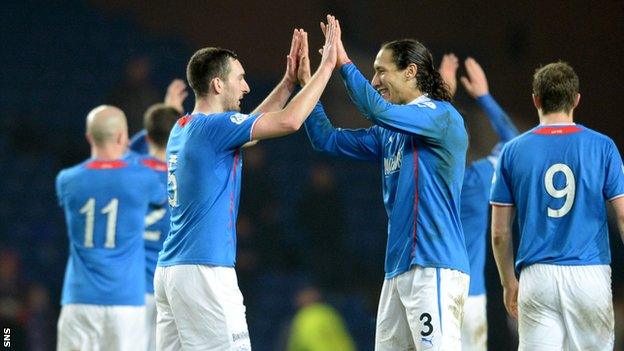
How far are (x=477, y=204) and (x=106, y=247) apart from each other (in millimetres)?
2639

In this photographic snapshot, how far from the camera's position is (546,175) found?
503cm

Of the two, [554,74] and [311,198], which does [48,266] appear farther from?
[554,74]

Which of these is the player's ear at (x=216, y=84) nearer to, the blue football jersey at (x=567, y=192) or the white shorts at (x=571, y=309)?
the blue football jersey at (x=567, y=192)

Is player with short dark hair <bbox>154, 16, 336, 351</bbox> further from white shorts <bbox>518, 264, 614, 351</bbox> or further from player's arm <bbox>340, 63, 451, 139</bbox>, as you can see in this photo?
white shorts <bbox>518, 264, 614, 351</bbox>

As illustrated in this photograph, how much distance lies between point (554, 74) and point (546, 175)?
0.53m

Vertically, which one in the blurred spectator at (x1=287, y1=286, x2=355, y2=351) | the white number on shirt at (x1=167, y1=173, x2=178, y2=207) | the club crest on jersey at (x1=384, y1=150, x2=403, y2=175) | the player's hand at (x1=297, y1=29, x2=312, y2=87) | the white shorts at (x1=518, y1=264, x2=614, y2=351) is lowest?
the blurred spectator at (x1=287, y1=286, x2=355, y2=351)

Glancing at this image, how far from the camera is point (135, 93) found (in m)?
11.0

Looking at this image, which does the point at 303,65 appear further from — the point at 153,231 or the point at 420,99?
the point at 153,231

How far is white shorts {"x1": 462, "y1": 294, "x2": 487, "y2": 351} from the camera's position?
696 cm

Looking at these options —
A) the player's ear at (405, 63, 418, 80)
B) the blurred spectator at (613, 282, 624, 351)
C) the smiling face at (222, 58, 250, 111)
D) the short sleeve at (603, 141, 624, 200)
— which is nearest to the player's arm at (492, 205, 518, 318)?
the short sleeve at (603, 141, 624, 200)

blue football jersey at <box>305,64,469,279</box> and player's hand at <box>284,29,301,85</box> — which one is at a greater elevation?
player's hand at <box>284,29,301,85</box>

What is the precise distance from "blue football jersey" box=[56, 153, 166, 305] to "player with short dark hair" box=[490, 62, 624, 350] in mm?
2978

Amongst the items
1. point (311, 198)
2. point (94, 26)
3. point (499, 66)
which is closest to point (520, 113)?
point (499, 66)

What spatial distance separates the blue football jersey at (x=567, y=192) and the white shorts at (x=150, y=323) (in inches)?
129
